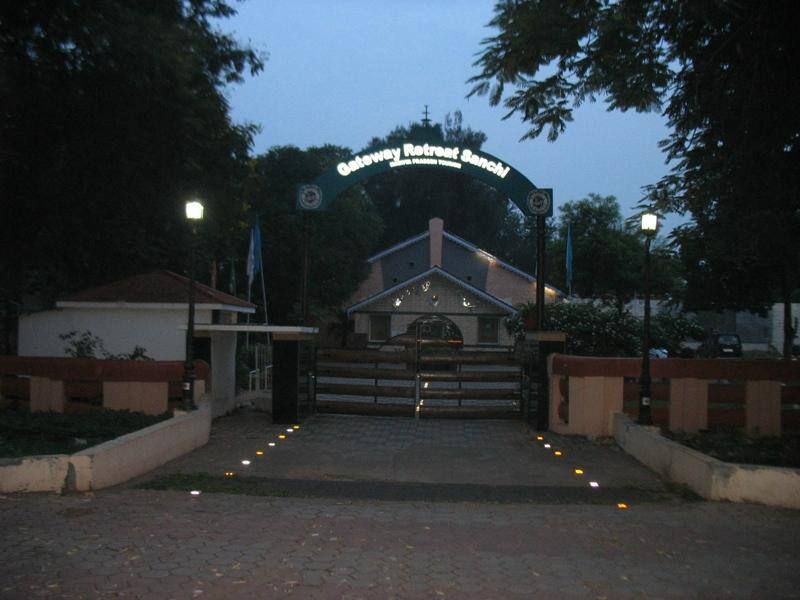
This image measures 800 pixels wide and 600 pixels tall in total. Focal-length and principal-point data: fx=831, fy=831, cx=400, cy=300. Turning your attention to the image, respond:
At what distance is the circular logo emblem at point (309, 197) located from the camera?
15188mm

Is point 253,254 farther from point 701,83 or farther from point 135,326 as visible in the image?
point 701,83

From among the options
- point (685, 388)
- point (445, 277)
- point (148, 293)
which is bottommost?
point (685, 388)

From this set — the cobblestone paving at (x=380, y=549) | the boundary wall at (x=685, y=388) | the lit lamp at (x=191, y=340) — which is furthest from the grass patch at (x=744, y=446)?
the lit lamp at (x=191, y=340)

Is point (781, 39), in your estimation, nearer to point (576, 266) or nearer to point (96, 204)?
point (96, 204)

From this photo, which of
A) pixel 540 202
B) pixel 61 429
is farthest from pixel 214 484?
pixel 540 202

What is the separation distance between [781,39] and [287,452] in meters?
8.39

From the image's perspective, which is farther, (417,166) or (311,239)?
(311,239)

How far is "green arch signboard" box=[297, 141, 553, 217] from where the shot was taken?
15.2 metres

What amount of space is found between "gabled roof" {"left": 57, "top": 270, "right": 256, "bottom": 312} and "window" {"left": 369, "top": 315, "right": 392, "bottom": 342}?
20.9 meters

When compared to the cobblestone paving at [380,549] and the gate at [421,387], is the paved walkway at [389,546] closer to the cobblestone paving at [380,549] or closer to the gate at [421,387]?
the cobblestone paving at [380,549]

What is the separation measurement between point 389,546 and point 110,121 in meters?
9.61

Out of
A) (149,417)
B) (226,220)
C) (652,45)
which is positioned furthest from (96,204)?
(652,45)

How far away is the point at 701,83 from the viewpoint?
36.5 feet

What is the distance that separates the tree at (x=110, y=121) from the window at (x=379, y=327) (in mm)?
20804
